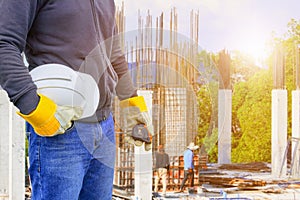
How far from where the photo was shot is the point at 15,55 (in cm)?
96

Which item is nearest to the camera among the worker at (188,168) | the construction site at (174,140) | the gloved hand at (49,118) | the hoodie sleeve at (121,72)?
the gloved hand at (49,118)

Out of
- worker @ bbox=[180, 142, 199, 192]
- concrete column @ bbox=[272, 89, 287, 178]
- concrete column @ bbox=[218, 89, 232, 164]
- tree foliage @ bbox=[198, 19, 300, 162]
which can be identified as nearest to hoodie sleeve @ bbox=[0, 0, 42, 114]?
worker @ bbox=[180, 142, 199, 192]

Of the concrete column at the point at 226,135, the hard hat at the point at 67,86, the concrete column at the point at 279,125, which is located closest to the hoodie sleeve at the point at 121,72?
the hard hat at the point at 67,86

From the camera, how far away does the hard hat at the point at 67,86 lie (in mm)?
1021

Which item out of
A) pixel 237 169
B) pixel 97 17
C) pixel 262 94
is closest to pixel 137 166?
pixel 97 17

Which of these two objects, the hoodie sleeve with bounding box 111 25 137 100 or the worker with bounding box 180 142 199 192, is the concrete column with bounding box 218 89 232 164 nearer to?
the worker with bounding box 180 142 199 192

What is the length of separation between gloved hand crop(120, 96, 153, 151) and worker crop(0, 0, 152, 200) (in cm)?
13

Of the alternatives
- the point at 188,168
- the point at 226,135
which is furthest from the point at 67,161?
the point at 226,135

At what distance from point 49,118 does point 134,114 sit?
37cm

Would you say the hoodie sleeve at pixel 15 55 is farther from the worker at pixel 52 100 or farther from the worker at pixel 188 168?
the worker at pixel 188 168

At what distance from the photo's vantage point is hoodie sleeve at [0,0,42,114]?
95 cm

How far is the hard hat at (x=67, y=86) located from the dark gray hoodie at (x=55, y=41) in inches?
0.6

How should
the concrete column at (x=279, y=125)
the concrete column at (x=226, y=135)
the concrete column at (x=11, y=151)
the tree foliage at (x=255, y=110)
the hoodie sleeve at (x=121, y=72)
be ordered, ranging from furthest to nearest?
the tree foliage at (x=255, y=110) → the concrete column at (x=226, y=135) → the concrete column at (x=279, y=125) → the concrete column at (x=11, y=151) → the hoodie sleeve at (x=121, y=72)

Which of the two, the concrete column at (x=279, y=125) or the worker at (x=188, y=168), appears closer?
the worker at (x=188, y=168)
